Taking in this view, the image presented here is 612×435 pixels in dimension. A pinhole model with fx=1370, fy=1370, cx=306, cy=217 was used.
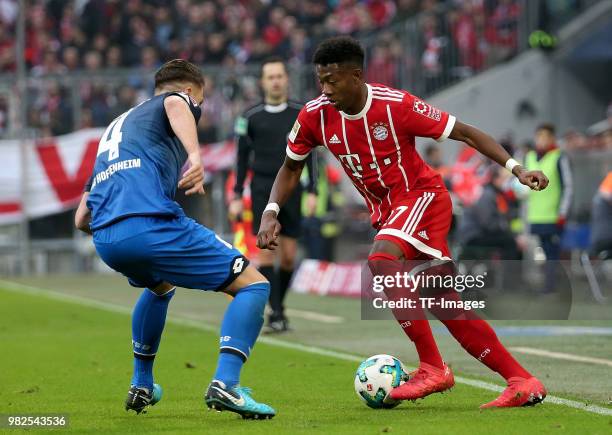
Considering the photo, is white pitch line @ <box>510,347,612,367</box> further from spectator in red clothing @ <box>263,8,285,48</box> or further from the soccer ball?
spectator in red clothing @ <box>263,8,285,48</box>

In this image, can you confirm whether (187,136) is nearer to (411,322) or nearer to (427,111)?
(427,111)

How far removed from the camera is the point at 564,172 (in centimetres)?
1638

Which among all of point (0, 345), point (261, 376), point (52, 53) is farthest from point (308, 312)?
point (52, 53)

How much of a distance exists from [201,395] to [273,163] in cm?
466

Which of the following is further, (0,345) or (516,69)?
(516,69)

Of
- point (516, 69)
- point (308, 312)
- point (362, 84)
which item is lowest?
point (308, 312)

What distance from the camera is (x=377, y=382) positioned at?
24.3 feet

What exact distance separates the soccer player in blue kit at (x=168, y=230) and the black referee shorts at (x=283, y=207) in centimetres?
535

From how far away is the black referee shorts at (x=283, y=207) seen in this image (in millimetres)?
12492

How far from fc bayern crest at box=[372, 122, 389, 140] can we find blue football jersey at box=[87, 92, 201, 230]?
1014 millimetres

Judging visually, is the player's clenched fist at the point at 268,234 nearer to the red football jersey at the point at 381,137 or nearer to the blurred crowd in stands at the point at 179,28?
the red football jersey at the point at 381,137

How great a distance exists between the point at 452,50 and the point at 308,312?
9477 mm

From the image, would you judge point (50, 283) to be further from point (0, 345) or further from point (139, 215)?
point (139, 215)

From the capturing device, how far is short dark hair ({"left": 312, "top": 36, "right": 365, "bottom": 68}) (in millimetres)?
7262
